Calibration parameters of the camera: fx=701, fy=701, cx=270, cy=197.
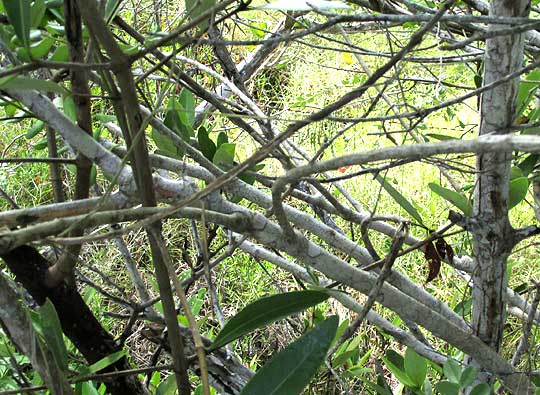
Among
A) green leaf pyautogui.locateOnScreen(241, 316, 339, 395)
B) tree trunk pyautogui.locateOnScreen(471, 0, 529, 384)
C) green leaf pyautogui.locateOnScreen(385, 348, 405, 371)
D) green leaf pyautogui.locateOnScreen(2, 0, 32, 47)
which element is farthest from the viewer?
green leaf pyautogui.locateOnScreen(385, 348, 405, 371)

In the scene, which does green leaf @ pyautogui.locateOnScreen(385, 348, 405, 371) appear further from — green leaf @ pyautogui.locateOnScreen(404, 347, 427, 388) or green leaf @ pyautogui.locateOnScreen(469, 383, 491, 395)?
green leaf @ pyautogui.locateOnScreen(469, 383, 491, 395)

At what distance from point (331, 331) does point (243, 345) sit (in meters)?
1.39

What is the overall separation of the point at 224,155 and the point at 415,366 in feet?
1.19

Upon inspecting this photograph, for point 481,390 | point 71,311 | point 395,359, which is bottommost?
point 481,390

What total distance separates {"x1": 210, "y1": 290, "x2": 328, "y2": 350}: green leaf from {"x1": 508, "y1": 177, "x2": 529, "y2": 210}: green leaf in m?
0.28

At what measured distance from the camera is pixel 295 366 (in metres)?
0.59

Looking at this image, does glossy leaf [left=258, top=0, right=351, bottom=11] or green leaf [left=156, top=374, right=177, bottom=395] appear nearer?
glossy leaf [left=258, top=0, right=351, bottom=11]

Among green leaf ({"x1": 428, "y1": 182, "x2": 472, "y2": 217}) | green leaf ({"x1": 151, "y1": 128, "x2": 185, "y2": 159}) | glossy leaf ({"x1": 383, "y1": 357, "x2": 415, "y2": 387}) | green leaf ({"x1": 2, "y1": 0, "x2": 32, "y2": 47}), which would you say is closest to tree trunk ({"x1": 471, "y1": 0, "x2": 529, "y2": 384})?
green leaf ({"x1": 428, "y1": 182, "x2": 472, "y2": 217})

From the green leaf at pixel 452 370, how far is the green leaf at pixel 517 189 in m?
0.19

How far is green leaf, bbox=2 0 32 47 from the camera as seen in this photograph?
474 millimetres

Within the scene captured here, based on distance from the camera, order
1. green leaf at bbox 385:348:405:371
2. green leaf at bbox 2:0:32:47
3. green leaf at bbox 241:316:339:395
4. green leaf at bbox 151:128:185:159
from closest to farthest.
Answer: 1. green leaf at bbox 2:0:32:47
2. green leaf at bbox 241:316:339:395
3. green leaf at bbox 151:128:185:159
4. green leaf at bbox 385:348:405:371

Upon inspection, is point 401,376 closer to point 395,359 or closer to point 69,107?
point 395,359

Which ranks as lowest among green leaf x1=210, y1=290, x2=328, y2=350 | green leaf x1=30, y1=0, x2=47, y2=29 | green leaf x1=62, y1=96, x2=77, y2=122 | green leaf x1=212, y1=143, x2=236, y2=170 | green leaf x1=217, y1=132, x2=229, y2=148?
green leaf x1=210, y1=290, x2=328, y2=350

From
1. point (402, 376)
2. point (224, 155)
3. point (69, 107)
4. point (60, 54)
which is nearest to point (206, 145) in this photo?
point (224, 155)
